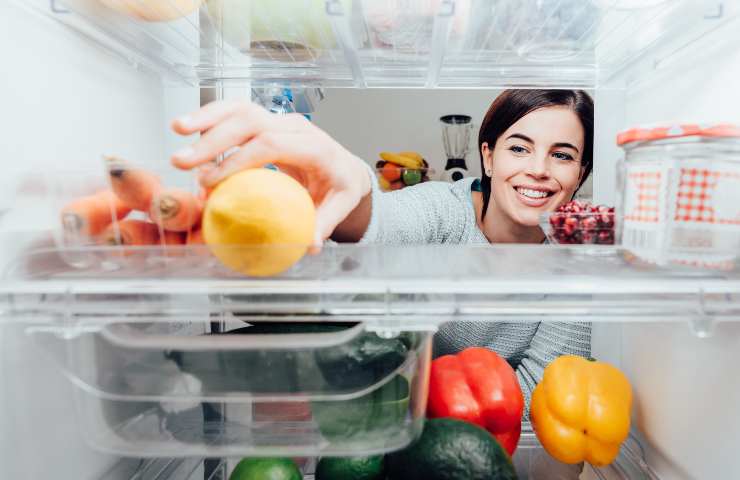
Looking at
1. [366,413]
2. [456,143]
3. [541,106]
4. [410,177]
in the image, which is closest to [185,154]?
[366,413]

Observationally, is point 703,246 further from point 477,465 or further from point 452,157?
point 452,157

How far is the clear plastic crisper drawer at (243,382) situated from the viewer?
1.55 feet

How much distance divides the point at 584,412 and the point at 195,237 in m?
0.48

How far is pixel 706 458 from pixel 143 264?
2.04 feet

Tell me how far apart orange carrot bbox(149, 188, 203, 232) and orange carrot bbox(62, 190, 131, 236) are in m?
0.04

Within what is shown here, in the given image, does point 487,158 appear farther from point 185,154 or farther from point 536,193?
point 185,154

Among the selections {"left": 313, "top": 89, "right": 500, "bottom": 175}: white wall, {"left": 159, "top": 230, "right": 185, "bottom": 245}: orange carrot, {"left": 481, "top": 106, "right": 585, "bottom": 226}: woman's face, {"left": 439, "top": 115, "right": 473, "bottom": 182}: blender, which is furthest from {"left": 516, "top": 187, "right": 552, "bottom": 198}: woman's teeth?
{"left": 313, "top": 89, "right": 500, "bottom": 175}: white wall

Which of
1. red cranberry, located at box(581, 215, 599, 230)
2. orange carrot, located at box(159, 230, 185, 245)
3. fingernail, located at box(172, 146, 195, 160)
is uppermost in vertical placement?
fingernail, located at box(172, 146, 195, 160)

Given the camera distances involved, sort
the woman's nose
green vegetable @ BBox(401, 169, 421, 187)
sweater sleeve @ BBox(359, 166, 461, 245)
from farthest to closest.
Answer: green vegetable @ BBox(401, 169, 421, 187) < the woman's nose < sweater sleeve @ BBox(359, 166, 461, 245)

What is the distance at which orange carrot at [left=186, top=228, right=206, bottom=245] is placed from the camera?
48cm

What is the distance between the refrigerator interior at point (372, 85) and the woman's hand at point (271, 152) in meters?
0.04

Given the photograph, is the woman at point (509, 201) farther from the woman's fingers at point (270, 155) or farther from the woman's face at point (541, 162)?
the woman's fingers at point (270, 155)

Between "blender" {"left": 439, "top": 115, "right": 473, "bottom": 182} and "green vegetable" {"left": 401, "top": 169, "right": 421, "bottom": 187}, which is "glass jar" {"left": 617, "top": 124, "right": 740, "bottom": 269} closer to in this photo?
"green vegetable" {"left": 401, "top": 169, "right": 421, "bottom": 187}

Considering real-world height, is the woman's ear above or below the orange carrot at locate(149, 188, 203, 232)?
above
